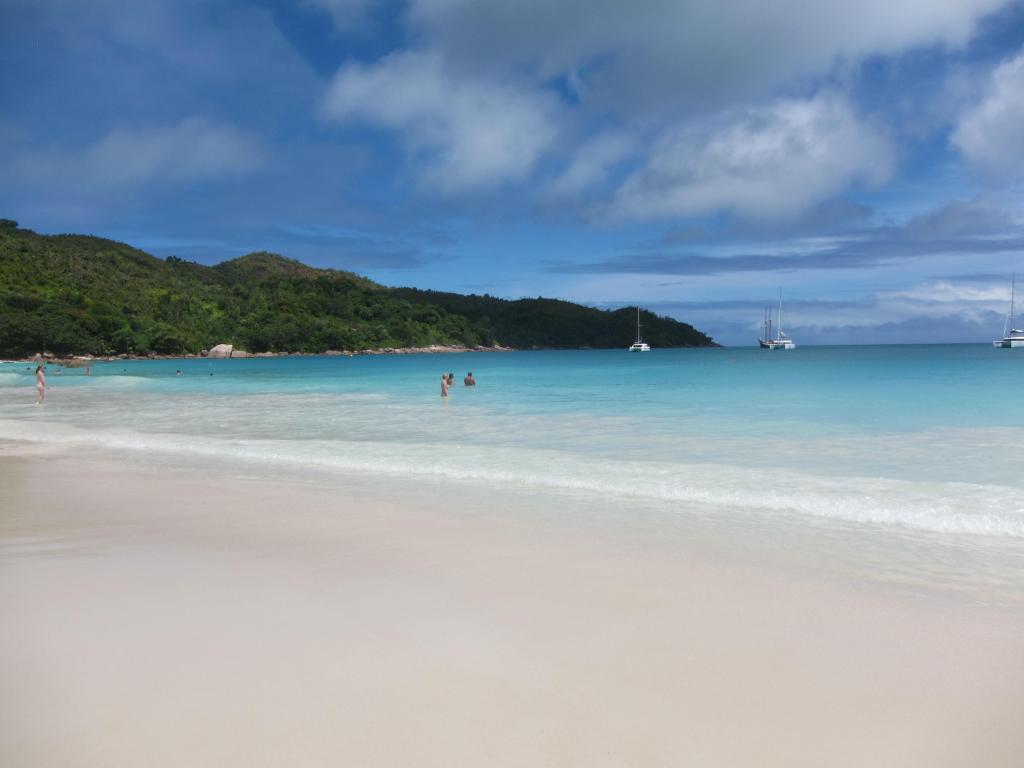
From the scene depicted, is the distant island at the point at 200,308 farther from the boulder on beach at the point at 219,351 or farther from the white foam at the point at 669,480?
the white foam at the point at 669,480

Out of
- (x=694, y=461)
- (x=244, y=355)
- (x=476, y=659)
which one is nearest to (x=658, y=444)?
(x=694, y=461)

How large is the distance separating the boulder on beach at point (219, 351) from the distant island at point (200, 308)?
2230mm

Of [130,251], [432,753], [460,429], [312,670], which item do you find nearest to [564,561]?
[312,670]

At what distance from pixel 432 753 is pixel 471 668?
765 mm

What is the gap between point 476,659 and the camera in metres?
3.66

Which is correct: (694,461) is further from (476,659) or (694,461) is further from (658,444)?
(476,659)

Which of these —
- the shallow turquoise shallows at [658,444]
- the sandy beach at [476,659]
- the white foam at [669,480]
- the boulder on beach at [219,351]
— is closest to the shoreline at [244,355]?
the boulder on beach at [219,351]

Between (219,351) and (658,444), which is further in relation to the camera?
(219,351)

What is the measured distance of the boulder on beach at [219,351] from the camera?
4532 inches

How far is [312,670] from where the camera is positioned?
3.52 meters

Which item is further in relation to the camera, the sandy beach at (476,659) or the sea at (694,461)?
the sea at (694,461)

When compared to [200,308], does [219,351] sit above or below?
below

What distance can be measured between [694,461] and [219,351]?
116797 mm

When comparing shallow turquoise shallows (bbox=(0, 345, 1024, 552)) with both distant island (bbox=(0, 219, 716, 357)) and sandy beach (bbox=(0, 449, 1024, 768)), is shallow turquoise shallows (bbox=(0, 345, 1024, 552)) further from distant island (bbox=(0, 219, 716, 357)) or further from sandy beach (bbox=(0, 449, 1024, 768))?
distant island (bbox=(0, 219, 716, 357))
